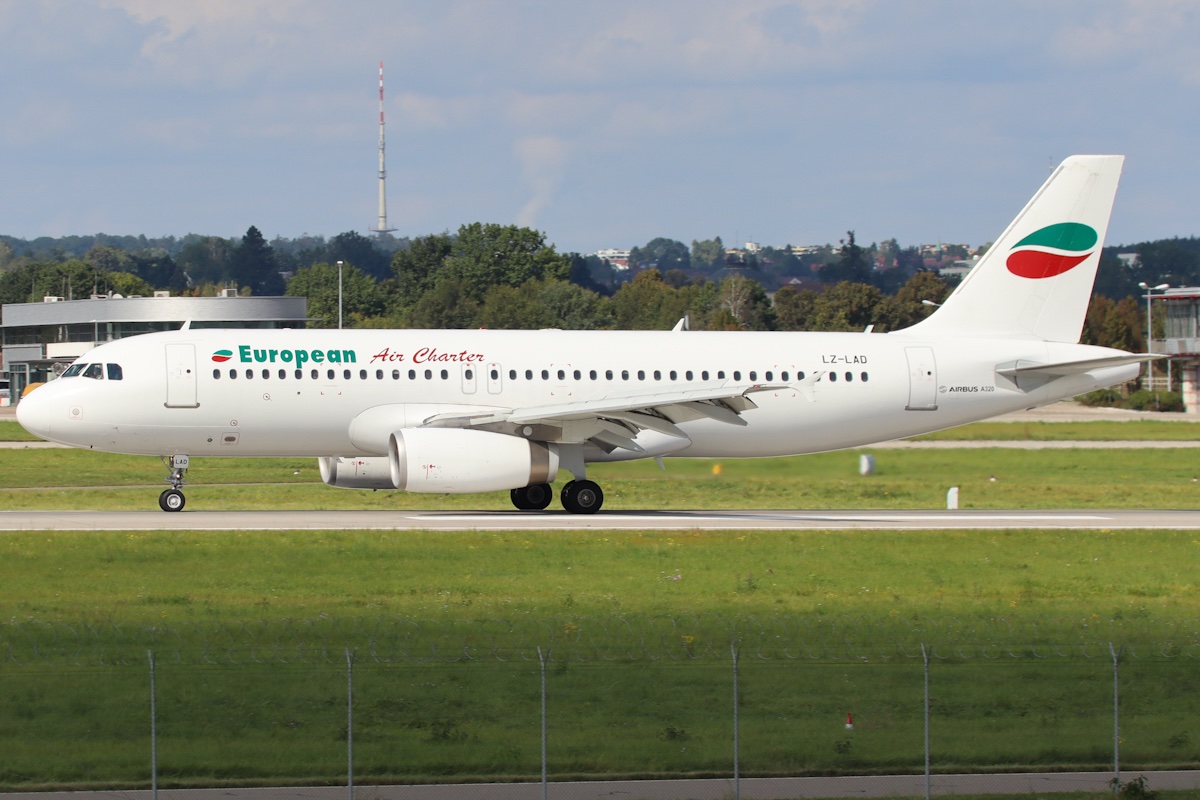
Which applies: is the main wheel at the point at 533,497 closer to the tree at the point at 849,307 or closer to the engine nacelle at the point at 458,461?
the engine nacelle at the point at 458,461

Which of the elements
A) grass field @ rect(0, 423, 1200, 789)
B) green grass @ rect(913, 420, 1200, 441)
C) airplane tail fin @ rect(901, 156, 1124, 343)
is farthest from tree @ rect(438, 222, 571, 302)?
grass field @ rect(0, 423, 1200, 789)

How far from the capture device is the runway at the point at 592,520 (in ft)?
110

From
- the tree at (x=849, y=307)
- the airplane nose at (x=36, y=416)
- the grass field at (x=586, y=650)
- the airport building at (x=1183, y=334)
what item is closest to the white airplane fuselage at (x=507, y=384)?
the airplane nose at (x=36, y=416)

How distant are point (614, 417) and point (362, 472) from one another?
6.45 metres

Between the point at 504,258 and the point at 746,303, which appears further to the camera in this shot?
the point at 504,258

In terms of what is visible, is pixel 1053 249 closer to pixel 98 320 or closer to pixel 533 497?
pixel 533 497

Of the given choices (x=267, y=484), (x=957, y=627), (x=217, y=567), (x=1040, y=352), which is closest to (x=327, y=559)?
(x=217, y=567)

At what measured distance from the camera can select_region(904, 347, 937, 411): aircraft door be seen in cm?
4034

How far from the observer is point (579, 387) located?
3822 cm

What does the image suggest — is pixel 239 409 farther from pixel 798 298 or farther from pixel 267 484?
pixel 798 298

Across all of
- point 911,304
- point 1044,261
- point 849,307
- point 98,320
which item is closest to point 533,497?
point 1044,261

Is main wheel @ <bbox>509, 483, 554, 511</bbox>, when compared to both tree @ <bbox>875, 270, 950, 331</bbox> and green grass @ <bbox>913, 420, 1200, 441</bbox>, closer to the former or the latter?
green grass @ <bbox>913, 420, 1200, 441</bbox>

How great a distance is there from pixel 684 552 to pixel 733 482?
1597cm

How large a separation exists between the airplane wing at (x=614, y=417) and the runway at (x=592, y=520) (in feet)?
6.63
